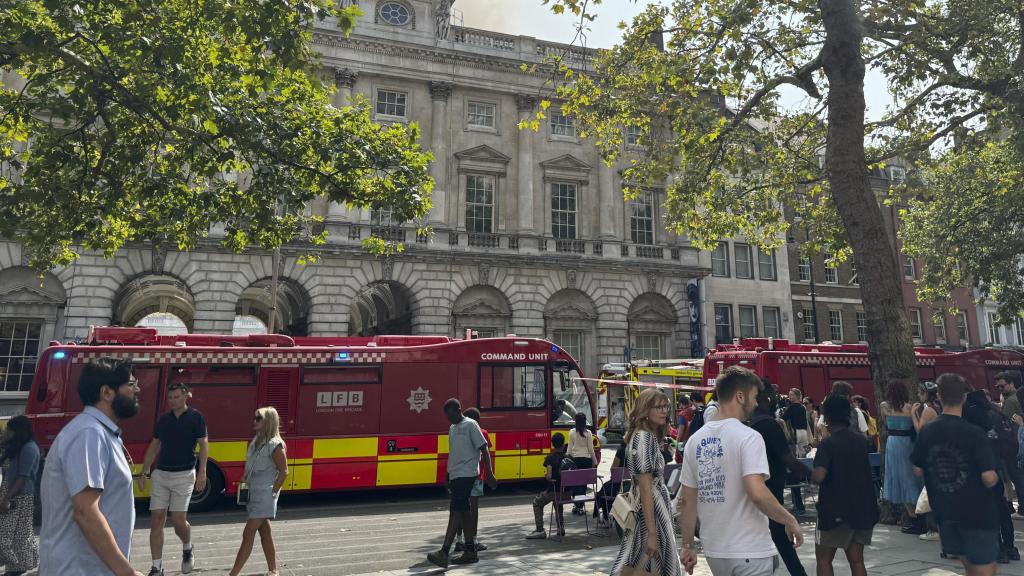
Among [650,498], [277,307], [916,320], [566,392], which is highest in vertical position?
[916,320]

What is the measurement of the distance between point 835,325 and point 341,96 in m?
29.3

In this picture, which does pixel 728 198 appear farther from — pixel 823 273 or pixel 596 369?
pixel 823 273

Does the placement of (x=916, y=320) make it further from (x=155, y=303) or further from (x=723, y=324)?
(x=155, y=303)

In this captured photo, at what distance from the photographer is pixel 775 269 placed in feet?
116

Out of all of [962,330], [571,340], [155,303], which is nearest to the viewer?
[571,340]

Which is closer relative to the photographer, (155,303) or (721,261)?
(721,261)

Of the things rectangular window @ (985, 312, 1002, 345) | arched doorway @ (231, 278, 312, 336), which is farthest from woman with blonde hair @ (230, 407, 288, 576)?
rectangular window @ (985, 312, 1002, 345)

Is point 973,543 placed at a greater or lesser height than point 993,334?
lesser

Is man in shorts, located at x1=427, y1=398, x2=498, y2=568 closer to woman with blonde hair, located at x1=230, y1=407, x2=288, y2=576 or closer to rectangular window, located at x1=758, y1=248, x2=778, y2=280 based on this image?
woman with blonde hair, located at x1=230, y1=407, x2=288, y2=576

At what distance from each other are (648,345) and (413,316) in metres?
11.8

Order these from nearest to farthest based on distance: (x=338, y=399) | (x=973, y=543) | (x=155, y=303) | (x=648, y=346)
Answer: (x=973, y=543) < (x=338, y=399) < (x=648, y=346) < (x=155, y=303)

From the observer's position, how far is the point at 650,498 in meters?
4.97

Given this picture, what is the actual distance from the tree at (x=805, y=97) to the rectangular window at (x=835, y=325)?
20005 millimetres

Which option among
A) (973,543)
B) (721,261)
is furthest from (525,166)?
(973,543)
